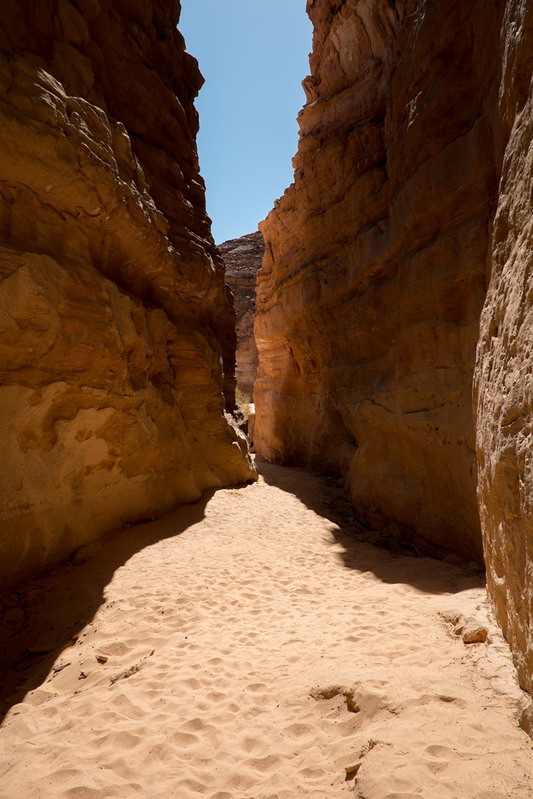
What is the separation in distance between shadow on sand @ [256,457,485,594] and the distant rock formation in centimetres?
37

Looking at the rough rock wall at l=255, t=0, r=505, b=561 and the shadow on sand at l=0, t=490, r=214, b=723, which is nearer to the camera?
the shadow on sand at l=0, t=490, r=214, b=723

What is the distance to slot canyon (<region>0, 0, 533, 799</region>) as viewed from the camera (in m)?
2.79

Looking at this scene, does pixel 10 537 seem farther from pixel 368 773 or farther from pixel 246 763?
pixel 368 773

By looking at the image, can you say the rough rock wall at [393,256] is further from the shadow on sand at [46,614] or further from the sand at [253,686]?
the shadow on sand at [46,614]

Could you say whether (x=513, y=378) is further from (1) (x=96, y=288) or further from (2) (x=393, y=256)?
(2) (x=393, y=256)

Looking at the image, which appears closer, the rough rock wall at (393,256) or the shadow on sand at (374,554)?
→ the shadow on sand at (374,554)

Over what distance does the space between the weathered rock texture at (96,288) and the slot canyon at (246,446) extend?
0.05 m

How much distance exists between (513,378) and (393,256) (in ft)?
24.6

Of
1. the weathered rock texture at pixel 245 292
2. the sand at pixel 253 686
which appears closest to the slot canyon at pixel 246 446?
the sand at pixel 253 686

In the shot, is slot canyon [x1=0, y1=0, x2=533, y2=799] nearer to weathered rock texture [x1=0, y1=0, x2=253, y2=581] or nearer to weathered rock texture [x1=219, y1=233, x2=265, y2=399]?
weathered rock texture [x1=0, y1=0, x2=253, y2=581]

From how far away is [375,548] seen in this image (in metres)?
7.61

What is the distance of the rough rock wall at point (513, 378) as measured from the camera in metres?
2.59

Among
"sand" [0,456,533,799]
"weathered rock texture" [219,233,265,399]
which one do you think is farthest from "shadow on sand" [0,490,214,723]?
"weathered rock texture" [219,233,265,399]

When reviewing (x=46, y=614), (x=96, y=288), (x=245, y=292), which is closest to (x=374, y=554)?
(x=46, y=614)
